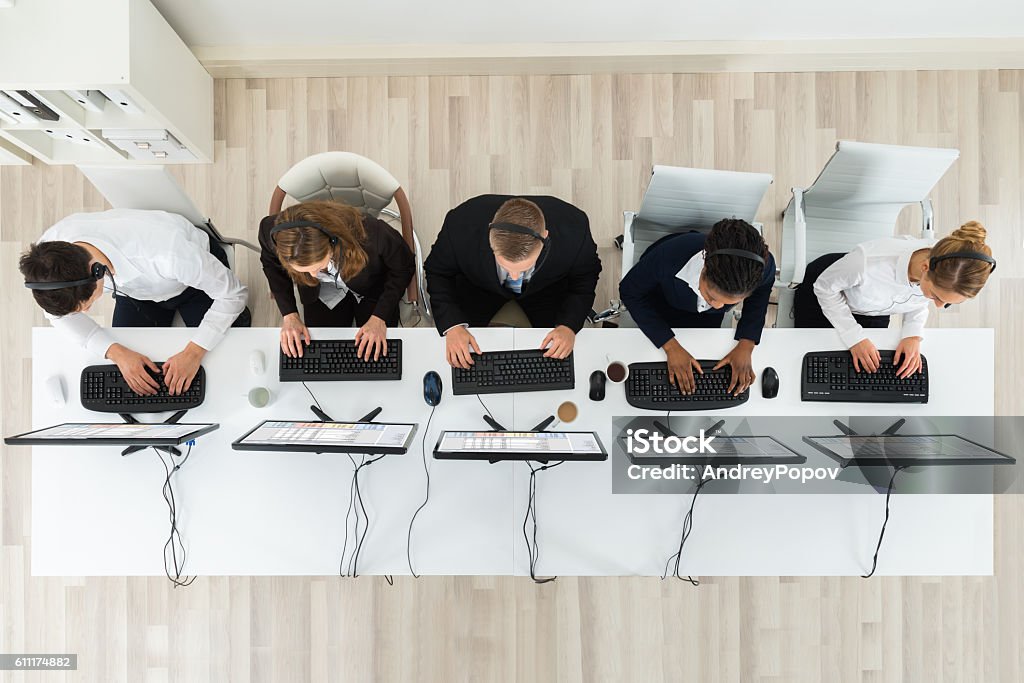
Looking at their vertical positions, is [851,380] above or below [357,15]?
below

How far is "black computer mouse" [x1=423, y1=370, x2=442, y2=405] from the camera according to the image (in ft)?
5.70

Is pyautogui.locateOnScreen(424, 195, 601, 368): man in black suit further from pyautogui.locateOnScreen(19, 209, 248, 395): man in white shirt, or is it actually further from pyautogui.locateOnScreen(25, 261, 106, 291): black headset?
pyautogui.locateOnScreen(25, 261, 106, 291): black headset

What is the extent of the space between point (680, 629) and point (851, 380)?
4.90 feet

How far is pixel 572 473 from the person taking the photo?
5.80ft

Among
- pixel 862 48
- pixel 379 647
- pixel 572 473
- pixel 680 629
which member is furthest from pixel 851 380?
pixel 379 647

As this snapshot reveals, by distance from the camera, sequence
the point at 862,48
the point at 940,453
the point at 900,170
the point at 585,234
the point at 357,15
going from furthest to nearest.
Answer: the point at 862,48
the point at 357,15
the point at 900,170
the point at 585,234
the point at 940,453

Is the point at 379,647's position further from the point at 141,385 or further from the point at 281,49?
the point at 281,49

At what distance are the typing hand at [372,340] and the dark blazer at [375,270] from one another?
6cm

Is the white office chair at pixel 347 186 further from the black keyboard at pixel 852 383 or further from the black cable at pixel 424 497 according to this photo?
the black keyboard at pixel 852 383

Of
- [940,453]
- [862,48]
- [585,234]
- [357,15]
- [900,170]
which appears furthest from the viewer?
[862,48]

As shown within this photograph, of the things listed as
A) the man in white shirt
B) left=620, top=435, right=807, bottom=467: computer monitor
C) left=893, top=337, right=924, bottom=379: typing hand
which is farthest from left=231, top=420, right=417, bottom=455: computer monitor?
left=893, top=337, right=924, bottom=379: typing hand

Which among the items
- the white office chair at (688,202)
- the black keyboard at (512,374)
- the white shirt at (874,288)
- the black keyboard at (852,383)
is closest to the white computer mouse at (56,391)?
the black keyboard at (512,374)

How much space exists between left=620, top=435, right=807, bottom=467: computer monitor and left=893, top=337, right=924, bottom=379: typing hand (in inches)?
21.4

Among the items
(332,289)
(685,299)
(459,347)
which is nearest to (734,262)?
(685,299)
